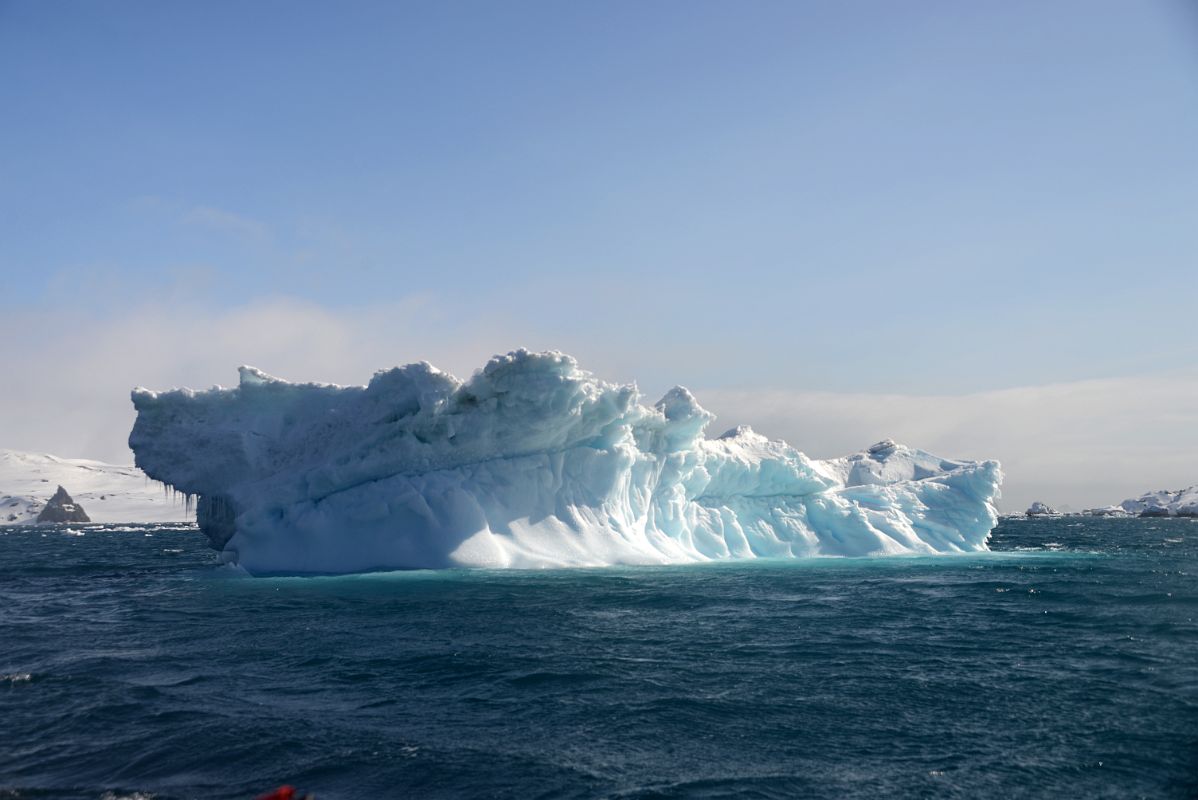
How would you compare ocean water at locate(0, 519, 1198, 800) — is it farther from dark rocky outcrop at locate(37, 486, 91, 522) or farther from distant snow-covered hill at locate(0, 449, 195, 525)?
dark rocky outcrop at locate(37, 486, 91, 522)

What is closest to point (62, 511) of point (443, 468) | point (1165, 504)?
point (443, 468)

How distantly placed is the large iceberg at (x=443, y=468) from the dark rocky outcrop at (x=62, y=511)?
276 ft

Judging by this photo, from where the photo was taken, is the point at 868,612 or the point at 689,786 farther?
the point at 868,612

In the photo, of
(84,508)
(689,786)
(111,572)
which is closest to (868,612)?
(689,786)

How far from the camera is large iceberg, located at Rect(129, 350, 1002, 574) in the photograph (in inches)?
964

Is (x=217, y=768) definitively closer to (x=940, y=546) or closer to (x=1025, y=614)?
(x=1025, y=614)

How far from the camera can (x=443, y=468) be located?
25.6 m

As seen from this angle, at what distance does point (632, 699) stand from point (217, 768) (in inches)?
189

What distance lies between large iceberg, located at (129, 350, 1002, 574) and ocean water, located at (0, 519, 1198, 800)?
4.22 m

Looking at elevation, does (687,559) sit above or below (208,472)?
below

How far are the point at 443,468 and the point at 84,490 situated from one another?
112463 mm

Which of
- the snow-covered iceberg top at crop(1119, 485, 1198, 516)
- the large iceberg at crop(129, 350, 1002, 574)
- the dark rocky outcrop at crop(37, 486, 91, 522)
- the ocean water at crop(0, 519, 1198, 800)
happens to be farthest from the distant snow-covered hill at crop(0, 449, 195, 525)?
the snow-covered iceberg top at crop(1119, 485, 1198, 516)

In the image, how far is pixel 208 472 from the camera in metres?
27.0

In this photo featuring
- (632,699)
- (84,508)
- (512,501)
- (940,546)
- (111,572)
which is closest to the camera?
(632,699)
